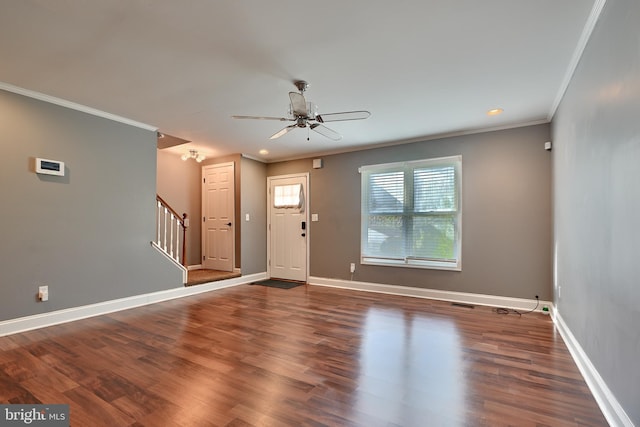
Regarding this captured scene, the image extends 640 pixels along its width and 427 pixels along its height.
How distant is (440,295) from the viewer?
15.4 ft

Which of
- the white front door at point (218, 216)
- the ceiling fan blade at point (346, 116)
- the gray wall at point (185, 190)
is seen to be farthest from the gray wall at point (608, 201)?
the gray wall at point (185, 190)

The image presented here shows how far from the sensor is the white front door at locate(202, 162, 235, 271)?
612 centimetres

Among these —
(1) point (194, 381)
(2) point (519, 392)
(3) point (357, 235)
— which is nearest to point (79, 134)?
(1) point (194, 381)

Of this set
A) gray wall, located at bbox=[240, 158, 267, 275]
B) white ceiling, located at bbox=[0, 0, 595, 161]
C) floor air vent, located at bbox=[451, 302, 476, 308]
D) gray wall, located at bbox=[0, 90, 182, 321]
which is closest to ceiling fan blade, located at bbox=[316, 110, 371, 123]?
white ceiling, located at bbox=[0, 0, 595, 161]

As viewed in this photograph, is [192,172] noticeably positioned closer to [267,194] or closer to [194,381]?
[267,194]

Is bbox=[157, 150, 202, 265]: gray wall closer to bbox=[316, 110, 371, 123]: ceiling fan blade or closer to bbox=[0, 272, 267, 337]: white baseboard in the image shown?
bbox=[0, 272, 267, 337]: white baseboard

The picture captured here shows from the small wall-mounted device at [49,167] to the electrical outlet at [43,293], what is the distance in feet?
4.15

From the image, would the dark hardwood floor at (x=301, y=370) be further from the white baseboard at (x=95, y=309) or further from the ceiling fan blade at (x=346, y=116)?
the ceiling fan blade at (x=346, y=116)

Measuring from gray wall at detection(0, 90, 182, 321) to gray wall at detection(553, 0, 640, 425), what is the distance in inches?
192

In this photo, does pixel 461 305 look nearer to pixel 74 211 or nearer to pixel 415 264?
pixel 415 264

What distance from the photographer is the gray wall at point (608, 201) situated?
154 centimetres

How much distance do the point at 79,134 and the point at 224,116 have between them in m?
1.71

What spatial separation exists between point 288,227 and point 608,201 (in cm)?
505

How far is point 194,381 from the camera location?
7.34ft
